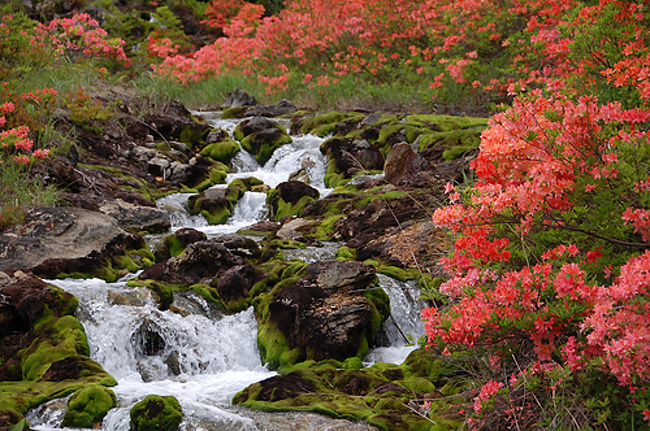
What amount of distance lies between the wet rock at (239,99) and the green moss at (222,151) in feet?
11.6

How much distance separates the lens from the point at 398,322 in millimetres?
6352

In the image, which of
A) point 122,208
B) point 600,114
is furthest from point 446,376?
point 122,208

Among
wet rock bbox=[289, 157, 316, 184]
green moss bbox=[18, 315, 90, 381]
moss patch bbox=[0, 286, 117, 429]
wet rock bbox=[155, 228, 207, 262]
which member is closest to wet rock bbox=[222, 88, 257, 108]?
wet rock bbox=[289, 157, 316, 184]

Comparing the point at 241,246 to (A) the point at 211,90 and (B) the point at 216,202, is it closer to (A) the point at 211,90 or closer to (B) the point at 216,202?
(B) the point at 216,202

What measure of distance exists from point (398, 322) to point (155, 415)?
10.0ft

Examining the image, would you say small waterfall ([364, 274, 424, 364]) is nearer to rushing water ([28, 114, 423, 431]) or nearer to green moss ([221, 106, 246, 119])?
rushing water ([28, 114, 423, 431])

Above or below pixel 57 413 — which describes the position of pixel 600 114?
above

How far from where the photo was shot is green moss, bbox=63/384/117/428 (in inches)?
163

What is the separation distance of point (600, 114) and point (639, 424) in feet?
5.05

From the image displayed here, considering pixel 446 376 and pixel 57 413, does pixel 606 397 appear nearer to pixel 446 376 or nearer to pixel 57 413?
pixel 446 376

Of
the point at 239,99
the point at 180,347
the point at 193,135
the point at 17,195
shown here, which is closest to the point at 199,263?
the point at 180,347

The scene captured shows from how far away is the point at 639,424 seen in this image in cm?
274

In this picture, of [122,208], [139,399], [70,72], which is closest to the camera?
[139,399]

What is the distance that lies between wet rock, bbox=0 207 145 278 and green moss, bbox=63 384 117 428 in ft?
8.95
